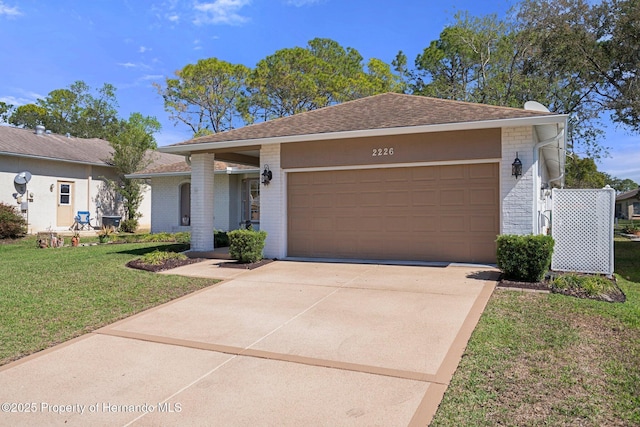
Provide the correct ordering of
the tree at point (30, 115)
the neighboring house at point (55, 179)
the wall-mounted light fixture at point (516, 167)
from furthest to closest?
the tree at point (30, 115)
the neighboring house at point (55, 179)
the wall-mounted light fixture at point (516, 167)

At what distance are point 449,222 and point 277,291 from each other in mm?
4495

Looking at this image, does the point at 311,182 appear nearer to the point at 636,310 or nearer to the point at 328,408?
the point at 636,310

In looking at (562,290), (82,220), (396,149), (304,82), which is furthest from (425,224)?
(304,82)

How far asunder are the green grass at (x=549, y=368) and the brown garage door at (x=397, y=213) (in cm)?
344

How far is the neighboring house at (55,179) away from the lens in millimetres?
20375

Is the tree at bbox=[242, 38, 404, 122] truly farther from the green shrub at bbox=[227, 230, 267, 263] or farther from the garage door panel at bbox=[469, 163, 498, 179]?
the garage door panel at bbox=[469, 163, 498, 179]

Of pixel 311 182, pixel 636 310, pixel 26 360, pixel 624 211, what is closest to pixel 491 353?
pixel 636 310

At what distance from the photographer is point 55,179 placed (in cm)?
2220

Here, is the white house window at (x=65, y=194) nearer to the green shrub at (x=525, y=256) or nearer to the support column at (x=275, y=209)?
the support column at (x=275, y=209)

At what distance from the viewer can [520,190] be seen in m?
9.10

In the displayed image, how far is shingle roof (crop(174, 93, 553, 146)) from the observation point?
9.71 metres

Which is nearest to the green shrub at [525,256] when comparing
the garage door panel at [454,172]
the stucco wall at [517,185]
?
the stucco wall at [517,185]

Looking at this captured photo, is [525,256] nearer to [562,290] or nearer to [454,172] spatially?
[562,290]

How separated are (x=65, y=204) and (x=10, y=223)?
16.8ft
